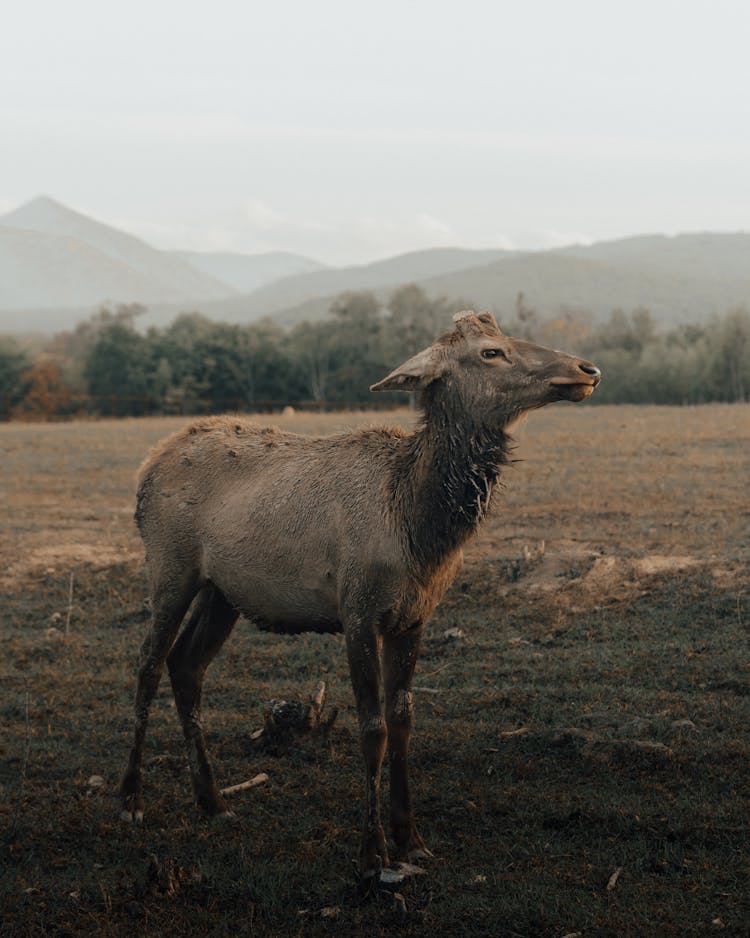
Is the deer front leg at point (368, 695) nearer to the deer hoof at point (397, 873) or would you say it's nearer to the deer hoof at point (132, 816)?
the deer hoof at point (397, 873)

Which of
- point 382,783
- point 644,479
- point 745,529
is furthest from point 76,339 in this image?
point 382,783

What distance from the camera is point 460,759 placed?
8.21 meters

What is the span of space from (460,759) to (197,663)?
7.68 feet

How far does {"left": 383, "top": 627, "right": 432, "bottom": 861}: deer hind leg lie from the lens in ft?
21.8

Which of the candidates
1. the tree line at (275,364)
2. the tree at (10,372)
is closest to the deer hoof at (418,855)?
the tree line at (275,364)

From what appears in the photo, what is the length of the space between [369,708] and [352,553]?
1027 mm

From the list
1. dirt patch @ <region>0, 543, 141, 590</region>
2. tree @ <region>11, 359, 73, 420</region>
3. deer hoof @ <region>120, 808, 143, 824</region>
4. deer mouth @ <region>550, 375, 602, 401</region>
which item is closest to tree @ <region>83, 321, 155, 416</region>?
tree @ <region>11, 359, 73, 420</region>

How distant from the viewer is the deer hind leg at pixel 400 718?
6.64m

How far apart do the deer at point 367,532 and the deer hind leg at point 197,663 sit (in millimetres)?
16

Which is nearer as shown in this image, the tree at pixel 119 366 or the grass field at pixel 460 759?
the grass field at pixel 460 759

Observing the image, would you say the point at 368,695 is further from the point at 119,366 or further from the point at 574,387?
the point at 119,366

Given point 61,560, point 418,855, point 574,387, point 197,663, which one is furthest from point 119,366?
point 574,387

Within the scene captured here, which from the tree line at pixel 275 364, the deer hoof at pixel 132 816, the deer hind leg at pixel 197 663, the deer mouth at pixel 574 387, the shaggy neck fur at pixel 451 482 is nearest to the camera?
the deer mouth at pixel 574 387

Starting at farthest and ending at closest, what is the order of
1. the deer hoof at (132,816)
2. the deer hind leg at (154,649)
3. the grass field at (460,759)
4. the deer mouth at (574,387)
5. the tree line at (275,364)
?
the tree line at (275,364) → the deer hind leg at (154,649) → the deer hoof at (132,816) → the deer mouth at (574,387) → the grass field at (460,759)
